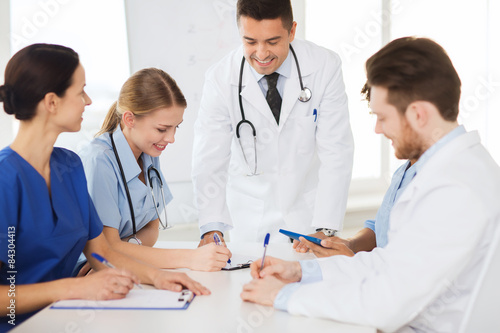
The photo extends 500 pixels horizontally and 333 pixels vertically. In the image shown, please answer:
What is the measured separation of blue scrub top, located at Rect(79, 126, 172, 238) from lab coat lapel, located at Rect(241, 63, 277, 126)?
1.60 ft

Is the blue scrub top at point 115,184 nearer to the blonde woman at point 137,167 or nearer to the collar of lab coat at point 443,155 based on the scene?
the blonde woman at point 137,167

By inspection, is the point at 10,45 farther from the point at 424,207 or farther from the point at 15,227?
the point at 424,207

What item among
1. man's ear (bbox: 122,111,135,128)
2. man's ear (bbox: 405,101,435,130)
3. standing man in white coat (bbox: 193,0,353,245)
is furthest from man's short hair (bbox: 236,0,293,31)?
man's ear (bbox: 405,101,435,130)

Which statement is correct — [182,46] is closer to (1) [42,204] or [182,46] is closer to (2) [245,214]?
(2) [245,214]

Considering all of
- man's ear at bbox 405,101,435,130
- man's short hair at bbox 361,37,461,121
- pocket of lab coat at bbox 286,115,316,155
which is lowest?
Result: pocket of lab coat at bbox 286,115,316,155

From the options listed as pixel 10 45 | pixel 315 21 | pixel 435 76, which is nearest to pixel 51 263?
pixel 435 76

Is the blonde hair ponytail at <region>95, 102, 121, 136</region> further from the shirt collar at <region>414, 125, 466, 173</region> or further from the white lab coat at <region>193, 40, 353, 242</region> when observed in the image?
the shirt collar at <region>414, 125, 466, 173</region>

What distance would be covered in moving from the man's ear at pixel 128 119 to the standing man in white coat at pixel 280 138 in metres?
0.38

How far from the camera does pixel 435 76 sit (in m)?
1.14

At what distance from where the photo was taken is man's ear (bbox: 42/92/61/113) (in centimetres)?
127

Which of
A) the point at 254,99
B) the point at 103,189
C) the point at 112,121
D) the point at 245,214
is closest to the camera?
the point at 103,189

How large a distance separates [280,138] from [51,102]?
39.4 inches

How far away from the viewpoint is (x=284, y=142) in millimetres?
2055

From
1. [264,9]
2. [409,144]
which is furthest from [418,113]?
[264,9]
